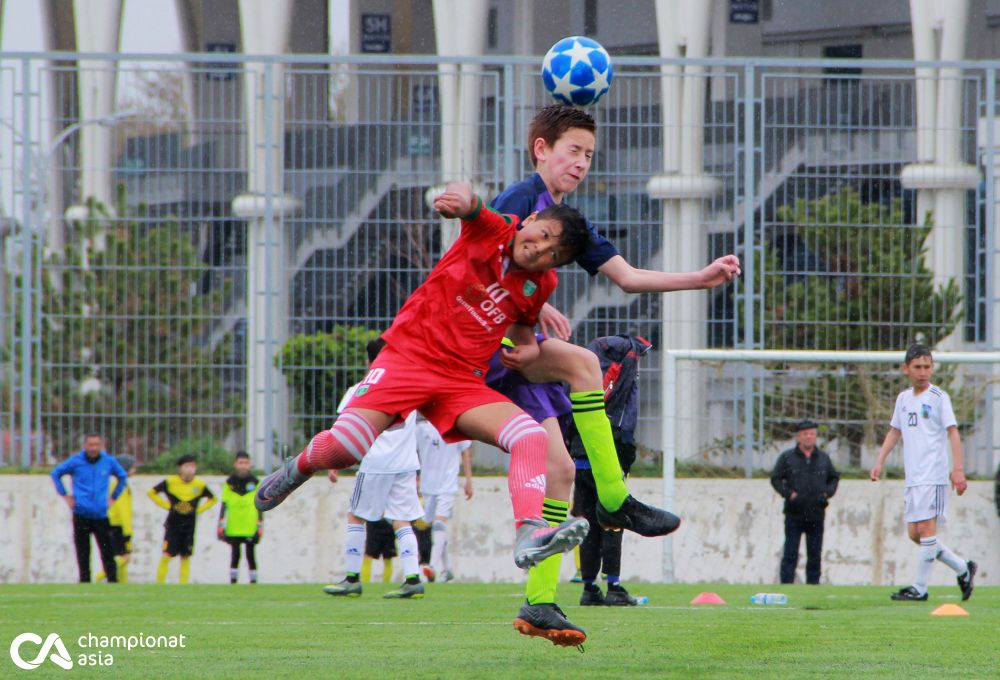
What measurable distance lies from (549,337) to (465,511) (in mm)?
8778

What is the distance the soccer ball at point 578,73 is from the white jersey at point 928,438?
5517mm

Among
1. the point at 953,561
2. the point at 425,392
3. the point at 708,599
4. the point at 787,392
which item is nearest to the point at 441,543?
the point at 787,392

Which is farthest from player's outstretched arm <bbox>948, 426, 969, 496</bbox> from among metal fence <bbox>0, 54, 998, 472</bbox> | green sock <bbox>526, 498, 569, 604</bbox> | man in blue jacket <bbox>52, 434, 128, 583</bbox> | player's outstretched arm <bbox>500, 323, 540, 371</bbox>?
man in blue jacket <bbox>52, 434, 128, 583</bbox>

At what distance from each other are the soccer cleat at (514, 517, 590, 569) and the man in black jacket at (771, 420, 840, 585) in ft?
28.7

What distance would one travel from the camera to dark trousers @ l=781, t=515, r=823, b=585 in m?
14.3

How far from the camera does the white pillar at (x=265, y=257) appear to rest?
48.1 ft

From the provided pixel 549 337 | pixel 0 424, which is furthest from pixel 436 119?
pixel 549 337

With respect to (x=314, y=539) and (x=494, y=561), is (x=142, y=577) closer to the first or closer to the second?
(x=314, y=539)

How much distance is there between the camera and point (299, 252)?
48.8ft

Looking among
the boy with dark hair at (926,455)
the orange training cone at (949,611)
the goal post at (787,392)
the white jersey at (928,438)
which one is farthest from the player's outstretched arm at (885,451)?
the goal post at (787,392)

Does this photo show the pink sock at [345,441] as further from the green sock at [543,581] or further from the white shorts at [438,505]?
the white shorts at [438,505]

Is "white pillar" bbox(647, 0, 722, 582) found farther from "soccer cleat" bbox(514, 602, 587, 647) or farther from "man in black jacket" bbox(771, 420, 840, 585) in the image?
"soccer cleat" bbox(514, 602, 587, 647)

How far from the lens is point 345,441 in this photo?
617 cm

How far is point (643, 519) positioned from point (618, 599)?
3.87m
